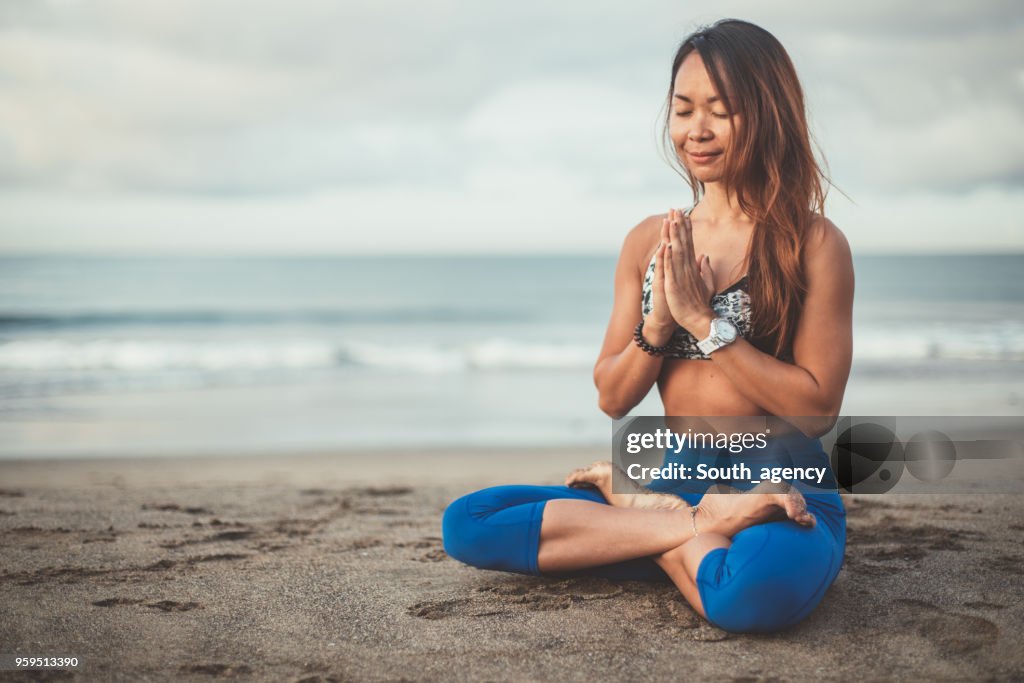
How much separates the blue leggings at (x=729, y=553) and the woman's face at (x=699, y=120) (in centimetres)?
90

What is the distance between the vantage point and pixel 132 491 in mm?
4977

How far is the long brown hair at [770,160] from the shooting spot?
2.59 meters

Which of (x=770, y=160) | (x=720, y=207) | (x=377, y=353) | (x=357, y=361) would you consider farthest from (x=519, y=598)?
(x=377, y=353)

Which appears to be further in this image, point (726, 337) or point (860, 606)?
point (860, 606)

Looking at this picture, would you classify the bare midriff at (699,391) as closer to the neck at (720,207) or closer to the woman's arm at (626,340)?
the woman's arm at (626,340)

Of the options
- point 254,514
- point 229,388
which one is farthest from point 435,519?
point 229,388

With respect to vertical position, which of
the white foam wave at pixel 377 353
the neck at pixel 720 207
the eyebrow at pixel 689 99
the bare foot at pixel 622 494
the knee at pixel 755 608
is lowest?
Answer: the knee at pixel 755 608

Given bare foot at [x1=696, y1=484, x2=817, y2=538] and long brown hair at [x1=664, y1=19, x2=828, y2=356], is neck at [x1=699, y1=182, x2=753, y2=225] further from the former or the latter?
bare foot at [x1=696, y1=484, x2=817, y2=538]

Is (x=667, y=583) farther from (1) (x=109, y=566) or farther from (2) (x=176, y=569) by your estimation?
(1) (x=109, y=566)

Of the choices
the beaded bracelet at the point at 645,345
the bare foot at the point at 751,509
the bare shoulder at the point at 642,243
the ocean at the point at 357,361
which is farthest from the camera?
the ocean at the point at 357,361

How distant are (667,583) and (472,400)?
7.37m

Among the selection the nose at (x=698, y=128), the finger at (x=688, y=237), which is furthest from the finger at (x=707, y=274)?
the nose at (x=698, y=128)

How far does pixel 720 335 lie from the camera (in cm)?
252

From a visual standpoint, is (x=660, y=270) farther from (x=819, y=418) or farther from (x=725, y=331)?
(x=819, y=418)
